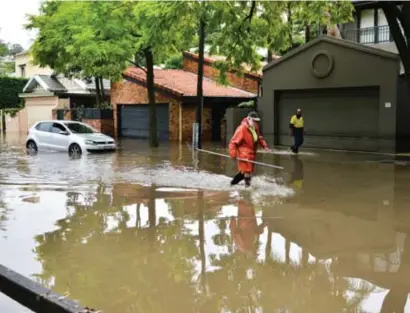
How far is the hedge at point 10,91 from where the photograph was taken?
147 ft

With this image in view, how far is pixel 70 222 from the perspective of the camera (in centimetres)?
786

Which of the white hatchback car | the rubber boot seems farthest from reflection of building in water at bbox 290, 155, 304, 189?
the white hatchback car

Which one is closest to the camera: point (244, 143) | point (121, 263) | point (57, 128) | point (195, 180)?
point (121, 263)

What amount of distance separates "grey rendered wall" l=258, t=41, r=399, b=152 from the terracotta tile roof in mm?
4503

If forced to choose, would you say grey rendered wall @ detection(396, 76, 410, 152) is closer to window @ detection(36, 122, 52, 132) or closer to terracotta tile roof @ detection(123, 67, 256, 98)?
terracotta tile roof @ detection(123, 67, 256, 98)

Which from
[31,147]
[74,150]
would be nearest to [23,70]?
[31,147]

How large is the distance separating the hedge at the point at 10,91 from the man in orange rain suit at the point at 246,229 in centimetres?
4066

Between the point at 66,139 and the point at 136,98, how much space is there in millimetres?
10805

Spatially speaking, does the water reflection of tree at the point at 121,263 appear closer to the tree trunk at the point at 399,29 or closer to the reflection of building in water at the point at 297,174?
the reflection of building in water at the point at 297,174

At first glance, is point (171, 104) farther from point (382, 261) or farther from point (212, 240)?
point (382, 261)

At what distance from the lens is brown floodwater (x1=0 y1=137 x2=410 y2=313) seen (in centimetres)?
477

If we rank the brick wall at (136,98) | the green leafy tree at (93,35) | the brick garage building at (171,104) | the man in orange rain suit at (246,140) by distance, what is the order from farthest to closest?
the brick wall at (136,98) < the brick garage building at (171,104) < the green leafy tree at (93,35) < the man in orange rain suit at (246,140)

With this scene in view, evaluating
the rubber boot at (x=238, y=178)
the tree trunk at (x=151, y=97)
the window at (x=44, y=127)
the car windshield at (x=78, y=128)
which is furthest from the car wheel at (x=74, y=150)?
the rubber boot at (x=238, y=178)

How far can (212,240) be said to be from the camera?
677cm
